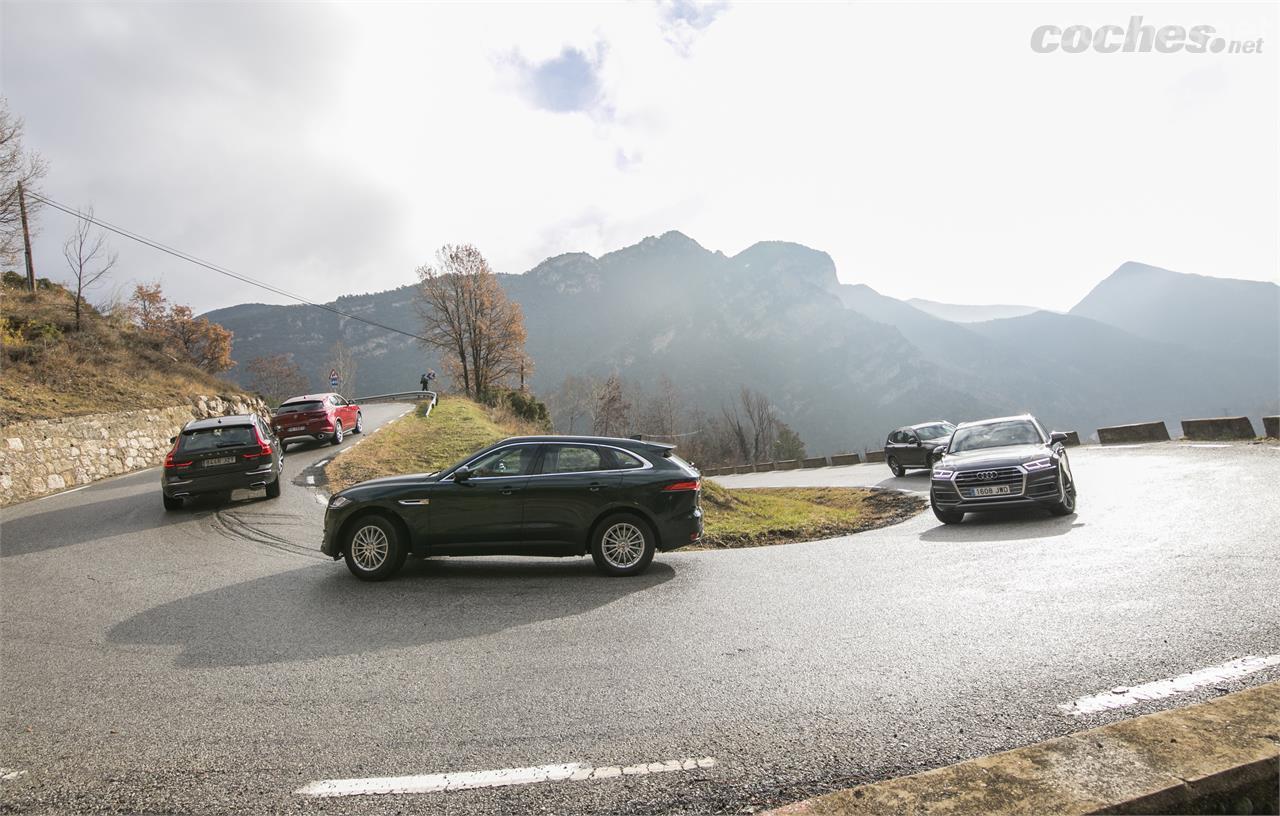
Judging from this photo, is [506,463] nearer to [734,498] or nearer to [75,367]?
[734,498]

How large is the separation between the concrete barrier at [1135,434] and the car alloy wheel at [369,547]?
25997 mm

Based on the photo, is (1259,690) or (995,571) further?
(995,571)

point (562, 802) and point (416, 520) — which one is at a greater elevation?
point (416, 520)

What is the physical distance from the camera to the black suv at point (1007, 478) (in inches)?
420

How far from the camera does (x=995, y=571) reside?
729 cm

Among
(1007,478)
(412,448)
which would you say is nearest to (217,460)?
(412,448)

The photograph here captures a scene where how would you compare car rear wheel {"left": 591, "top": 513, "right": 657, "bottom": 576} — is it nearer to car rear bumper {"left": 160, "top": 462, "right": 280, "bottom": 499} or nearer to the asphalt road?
the asphalt road

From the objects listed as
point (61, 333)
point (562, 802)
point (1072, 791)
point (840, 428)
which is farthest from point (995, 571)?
point (840, 428)

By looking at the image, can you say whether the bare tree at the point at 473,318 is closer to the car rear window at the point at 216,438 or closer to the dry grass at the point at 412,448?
the dry grass at the point at 412,448

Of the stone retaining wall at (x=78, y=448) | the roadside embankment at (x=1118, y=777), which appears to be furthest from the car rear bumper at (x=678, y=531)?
the stone retaining wall at (x=78, y=448)

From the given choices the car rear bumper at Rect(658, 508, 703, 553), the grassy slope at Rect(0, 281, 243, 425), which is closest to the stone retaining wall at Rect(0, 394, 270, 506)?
the grassy slope at Rect(0, 281, 243, 425)

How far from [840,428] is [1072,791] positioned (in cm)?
16869

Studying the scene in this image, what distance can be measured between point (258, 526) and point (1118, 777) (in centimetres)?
1246

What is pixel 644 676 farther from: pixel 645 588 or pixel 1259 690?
pixel 1259 690
